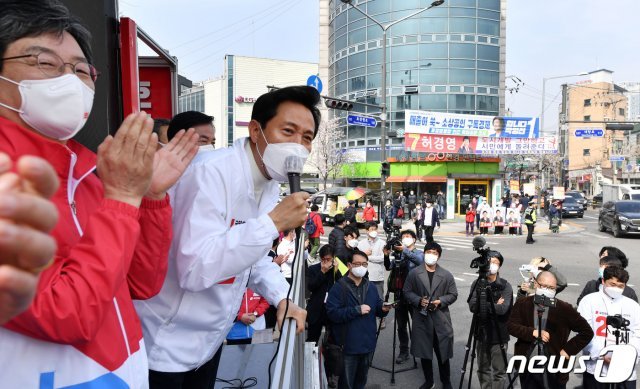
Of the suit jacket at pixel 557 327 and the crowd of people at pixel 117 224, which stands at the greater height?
the crowd of people at pixel 117 224

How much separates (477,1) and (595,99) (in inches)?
1466

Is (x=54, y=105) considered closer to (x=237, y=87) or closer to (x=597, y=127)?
(x=597, y=127)

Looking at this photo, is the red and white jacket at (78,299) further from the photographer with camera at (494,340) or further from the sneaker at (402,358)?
the sneaker at (402,358)

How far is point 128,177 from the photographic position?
1.03m

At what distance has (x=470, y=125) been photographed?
24.8m

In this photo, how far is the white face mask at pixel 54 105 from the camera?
104 centimetres

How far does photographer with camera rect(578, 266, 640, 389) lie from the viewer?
4.05 metres

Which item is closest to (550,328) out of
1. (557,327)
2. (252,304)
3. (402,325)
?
(557,327)

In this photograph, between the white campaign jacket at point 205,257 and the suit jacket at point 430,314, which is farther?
the suit jacket at point 430,314

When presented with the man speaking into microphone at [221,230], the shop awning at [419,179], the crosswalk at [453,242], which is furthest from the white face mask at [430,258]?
the shop awning at [419,179]

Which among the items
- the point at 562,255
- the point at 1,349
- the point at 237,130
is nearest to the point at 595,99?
the point at 237,130

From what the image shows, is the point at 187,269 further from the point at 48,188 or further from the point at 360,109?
the point at 360,109

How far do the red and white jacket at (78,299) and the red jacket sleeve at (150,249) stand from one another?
0.11 meters

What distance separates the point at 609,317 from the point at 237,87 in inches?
2898
